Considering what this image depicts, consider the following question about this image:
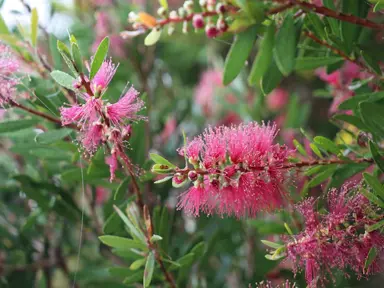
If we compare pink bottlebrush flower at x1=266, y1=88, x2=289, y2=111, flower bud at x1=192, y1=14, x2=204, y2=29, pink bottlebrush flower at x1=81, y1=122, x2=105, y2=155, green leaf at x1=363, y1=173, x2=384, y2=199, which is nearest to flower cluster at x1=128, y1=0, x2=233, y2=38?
flower bud at x1=192, y1=14, x2=204, y2=29

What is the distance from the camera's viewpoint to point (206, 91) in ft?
4.39

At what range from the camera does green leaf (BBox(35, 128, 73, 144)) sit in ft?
2.28

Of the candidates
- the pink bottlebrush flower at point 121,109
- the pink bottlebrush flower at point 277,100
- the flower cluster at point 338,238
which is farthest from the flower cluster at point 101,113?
the pink bottlebrush flower at point 277,100

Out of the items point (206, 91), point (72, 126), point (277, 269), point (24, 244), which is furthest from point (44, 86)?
point (206, 91)

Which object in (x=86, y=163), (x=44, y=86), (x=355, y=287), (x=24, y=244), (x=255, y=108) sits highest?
(x=44, y=86)

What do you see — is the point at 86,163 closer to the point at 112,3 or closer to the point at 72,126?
the point at 72,126

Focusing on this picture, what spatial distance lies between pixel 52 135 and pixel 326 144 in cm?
37

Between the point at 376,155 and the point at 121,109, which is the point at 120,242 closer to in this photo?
the point at 121,109

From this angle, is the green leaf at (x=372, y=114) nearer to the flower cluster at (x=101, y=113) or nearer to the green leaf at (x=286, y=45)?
the green leaf at (x=286, y=45)

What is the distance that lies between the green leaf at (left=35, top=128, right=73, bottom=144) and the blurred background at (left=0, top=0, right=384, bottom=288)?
0.12 ft

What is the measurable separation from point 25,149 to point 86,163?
0.11 metres

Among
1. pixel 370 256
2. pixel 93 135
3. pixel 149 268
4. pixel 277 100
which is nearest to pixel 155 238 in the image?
pixel 149 268

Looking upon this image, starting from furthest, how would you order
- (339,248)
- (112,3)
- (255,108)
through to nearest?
(112,3) < (255,108) < (339,248)

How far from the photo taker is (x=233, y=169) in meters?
0.56
